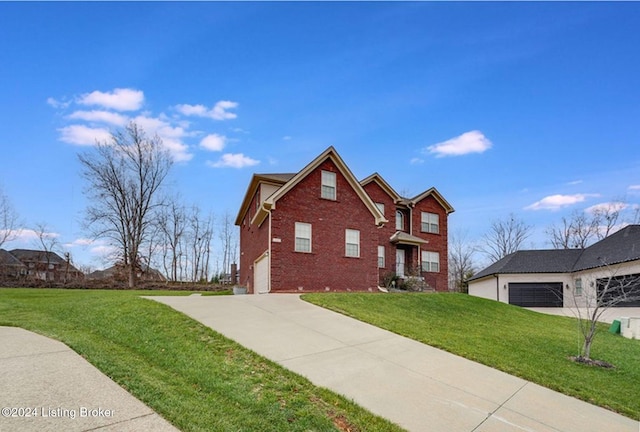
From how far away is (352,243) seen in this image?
18.5 meters

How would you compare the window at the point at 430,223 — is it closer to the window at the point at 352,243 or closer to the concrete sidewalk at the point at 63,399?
the window at the point at 352,243

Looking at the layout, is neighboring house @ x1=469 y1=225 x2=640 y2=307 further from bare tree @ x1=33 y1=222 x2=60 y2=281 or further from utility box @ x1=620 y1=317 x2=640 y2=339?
bare tree @ x1=33 y1=222 x2=60 y2=281

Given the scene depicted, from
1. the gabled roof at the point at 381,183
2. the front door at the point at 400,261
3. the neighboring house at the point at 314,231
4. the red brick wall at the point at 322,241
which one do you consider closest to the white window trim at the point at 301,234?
the neighboring house at the point at 314,231

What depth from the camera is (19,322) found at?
8.43 meters

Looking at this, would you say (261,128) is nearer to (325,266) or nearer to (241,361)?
(325,266)

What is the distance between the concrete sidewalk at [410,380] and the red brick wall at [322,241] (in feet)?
24.2

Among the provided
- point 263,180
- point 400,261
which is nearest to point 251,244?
point 263,180

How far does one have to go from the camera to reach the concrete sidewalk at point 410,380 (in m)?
4.74

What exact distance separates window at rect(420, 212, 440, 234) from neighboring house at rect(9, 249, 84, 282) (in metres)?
25.5

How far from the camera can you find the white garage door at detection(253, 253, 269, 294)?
17.1 m

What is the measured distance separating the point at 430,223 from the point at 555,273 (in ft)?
27.9

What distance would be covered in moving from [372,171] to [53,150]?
1763cm

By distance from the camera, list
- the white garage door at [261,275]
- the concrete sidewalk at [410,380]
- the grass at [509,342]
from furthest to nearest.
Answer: the white garage door at [261,275]
the grass at [509,342]
the concrete sidewalk at [410,380]

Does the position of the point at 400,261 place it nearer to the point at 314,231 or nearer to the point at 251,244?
the point at 314,231
